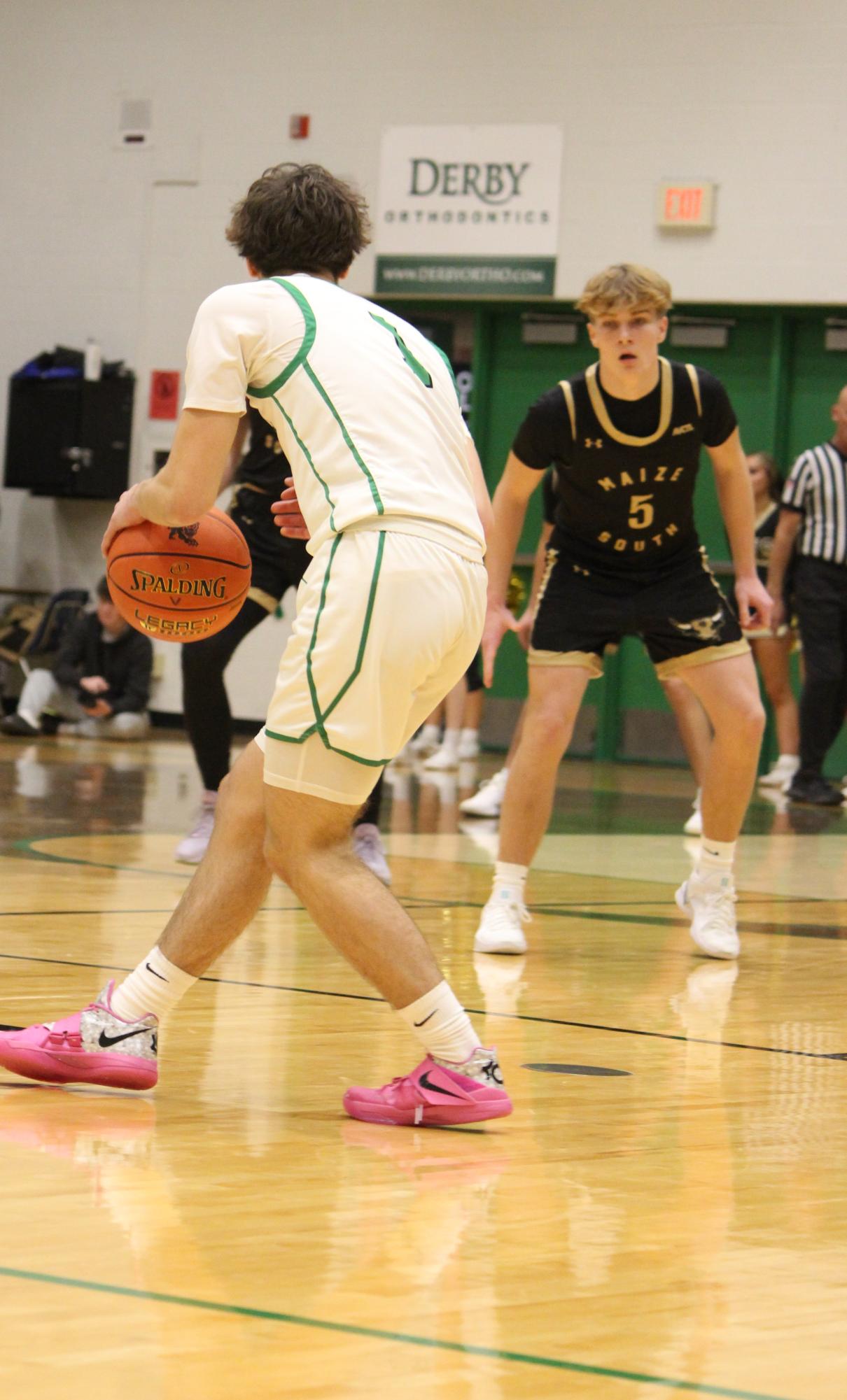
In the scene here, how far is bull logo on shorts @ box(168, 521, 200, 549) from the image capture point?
133 inches

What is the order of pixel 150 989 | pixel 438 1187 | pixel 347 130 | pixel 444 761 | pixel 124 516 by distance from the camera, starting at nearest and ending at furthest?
pixel 438 1187
pixel 150 989
pixel 124 516
pixel 444 761
pixel 347 130

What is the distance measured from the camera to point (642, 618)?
16.1ft

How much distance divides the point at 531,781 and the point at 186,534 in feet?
5.87

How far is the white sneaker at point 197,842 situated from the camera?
20.0ft

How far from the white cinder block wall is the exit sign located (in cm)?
9

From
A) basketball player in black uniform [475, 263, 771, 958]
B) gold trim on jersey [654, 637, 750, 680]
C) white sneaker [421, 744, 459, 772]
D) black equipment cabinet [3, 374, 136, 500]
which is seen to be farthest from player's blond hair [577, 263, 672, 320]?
black equipment cabinet [3, 374, 136, 500]

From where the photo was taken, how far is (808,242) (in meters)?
12.5

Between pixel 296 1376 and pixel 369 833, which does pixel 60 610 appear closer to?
pixel 369 833

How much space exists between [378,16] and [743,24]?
2.51 m

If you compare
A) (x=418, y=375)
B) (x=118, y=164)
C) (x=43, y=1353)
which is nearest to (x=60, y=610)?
(x=118, y=164)

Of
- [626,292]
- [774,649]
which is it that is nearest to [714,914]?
[626,292]

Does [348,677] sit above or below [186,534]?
below

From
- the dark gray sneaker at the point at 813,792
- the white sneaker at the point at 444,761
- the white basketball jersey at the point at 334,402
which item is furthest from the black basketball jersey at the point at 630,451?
the white sneaker at the point at 444,761

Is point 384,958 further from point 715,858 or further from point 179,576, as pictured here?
point 715,858
